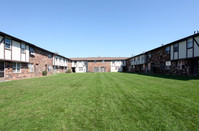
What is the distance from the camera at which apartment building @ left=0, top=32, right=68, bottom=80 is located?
1114 centimetres

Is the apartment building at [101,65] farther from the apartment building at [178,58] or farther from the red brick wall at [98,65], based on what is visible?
the apartment building at [178,58]

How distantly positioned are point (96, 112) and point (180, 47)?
18.2 metres

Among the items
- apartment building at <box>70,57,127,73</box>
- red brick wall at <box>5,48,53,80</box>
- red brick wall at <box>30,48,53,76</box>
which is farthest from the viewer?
apartment building at <box>70,57,127,73</box>

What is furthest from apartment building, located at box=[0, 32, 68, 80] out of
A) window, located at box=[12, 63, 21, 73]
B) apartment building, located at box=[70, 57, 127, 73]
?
apartment building, located at box=[70, 57, 127, 73]

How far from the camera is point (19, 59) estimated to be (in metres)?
13.1

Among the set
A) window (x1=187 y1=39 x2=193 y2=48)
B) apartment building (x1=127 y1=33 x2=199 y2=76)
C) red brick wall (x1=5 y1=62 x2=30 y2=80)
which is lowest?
red brick wall (x1=5 y1=62 x2=30 y2=80)

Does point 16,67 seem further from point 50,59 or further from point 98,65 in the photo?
point 98,65

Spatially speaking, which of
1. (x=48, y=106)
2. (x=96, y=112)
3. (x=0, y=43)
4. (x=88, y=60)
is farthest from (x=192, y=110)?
(x=88, y=60)

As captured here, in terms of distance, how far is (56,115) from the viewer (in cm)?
313

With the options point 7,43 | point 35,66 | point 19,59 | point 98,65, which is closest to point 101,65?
point 98,65

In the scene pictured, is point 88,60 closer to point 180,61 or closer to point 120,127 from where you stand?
point 180,61

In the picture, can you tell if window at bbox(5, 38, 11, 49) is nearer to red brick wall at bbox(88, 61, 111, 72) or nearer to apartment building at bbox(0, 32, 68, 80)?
apartment building at bbox(0, 32, 68, 80)

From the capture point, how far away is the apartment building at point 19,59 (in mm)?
11141

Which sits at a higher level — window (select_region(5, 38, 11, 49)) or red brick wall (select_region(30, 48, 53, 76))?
window (select_region(5, 38, 11, 49))
